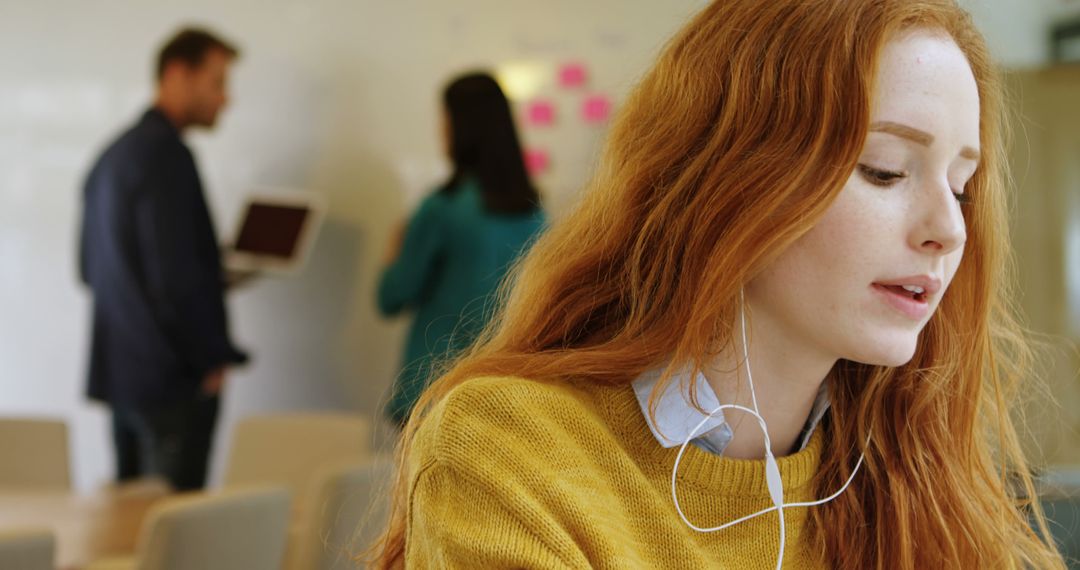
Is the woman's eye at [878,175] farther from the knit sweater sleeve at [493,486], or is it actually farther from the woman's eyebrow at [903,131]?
the knit sweater sleeve at [493,486]

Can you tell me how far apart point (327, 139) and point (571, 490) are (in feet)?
13.0

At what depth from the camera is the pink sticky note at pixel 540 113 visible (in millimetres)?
4441


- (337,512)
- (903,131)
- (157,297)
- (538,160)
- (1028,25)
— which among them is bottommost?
(157,297)

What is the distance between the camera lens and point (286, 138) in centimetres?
485

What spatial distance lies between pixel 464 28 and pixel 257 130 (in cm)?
96

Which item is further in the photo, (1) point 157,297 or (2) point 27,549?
(1) point 157,297

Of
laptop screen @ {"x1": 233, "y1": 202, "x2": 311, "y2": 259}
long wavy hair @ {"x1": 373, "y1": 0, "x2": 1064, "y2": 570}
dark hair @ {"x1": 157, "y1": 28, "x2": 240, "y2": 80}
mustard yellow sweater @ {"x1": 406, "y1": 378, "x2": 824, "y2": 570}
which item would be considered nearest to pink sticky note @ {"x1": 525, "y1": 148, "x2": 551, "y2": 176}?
laptop screen @ {"x1": 233, "y1": 202, "x2": 311, "y2": 259}

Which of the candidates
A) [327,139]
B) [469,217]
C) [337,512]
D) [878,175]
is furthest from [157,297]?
[878,175]

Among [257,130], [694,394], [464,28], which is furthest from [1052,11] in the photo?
[694,394]

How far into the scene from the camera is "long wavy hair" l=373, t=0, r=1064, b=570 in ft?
3.44

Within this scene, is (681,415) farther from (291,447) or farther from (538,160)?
(538,160)

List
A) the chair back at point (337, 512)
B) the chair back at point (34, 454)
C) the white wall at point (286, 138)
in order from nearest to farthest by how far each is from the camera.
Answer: the chair back at point (337, 512) < the chair back at point (34, 454) < the white wall at point (286, 138)

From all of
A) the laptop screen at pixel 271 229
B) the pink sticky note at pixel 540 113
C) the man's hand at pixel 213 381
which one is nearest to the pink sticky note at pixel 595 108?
the pink sticky note at pixel 540 113

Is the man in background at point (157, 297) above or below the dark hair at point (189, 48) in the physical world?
below
